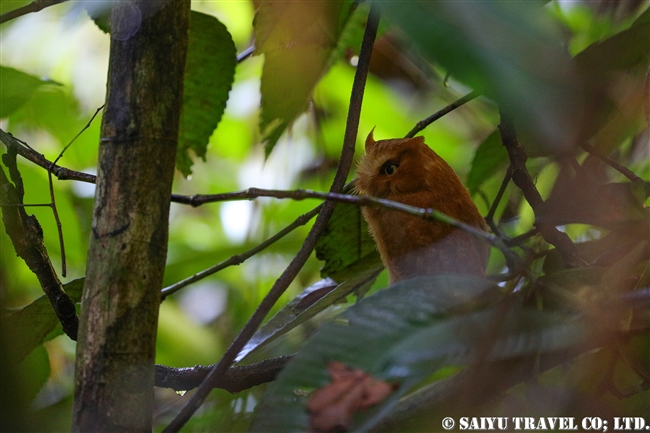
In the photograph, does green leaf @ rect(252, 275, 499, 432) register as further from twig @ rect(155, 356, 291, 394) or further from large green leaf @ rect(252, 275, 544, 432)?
twig @ rect(155, 356, 291, 394)

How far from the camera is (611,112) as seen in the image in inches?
39.1

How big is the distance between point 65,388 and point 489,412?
1329mm

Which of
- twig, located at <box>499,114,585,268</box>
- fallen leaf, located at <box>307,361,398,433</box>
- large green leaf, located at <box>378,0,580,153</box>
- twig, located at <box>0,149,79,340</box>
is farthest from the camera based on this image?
twig, located at <box>499,114,585,268</box>

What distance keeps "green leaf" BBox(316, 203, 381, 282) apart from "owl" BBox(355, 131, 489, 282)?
2.2 inches

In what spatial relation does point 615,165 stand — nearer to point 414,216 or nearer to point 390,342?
point 414,216

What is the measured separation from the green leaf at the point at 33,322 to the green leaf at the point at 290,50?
391mm

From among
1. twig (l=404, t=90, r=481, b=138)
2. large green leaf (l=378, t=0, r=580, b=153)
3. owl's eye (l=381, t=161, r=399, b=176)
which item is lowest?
large green leaf (l=378, t=0, r=580, b=153)

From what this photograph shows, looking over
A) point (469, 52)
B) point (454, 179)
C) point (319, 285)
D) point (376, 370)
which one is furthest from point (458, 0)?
point (319, 285)

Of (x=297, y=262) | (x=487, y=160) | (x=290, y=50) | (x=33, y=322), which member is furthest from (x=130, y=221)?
(x=487, y=160)

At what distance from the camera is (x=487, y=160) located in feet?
3.78

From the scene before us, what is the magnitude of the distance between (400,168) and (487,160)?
0.24 m

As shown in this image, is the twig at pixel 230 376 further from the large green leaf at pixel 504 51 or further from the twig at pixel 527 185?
the large green leaf at pixel 504 51

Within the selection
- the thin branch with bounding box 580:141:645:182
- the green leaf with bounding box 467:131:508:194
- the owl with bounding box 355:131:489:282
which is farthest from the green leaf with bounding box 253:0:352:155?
the thin branch with bounding box 580:141:645:182

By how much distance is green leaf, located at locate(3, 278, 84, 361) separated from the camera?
3.04 feet
